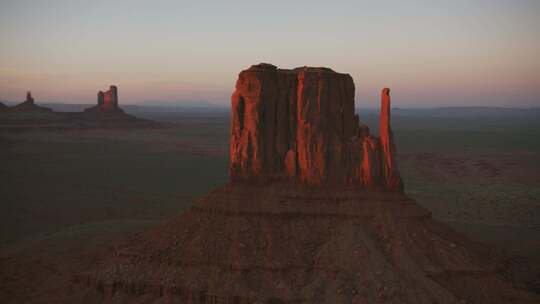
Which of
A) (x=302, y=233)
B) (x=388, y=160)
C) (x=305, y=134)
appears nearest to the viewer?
(x=302, y=233)

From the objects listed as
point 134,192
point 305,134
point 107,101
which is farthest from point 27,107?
point 305,134

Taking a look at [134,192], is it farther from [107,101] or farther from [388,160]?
[107,101]

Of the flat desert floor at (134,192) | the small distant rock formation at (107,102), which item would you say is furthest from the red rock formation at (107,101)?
the flat desert floor at (134,192)

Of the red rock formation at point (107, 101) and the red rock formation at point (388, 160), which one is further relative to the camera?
the red rock formation at point (107, 101)

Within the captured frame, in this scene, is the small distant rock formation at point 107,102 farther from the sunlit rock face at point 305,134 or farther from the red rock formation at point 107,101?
the sunlit rock face at point 305,134

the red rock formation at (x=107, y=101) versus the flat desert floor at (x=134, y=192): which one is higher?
the red rock formation at (x=107, y=101)
